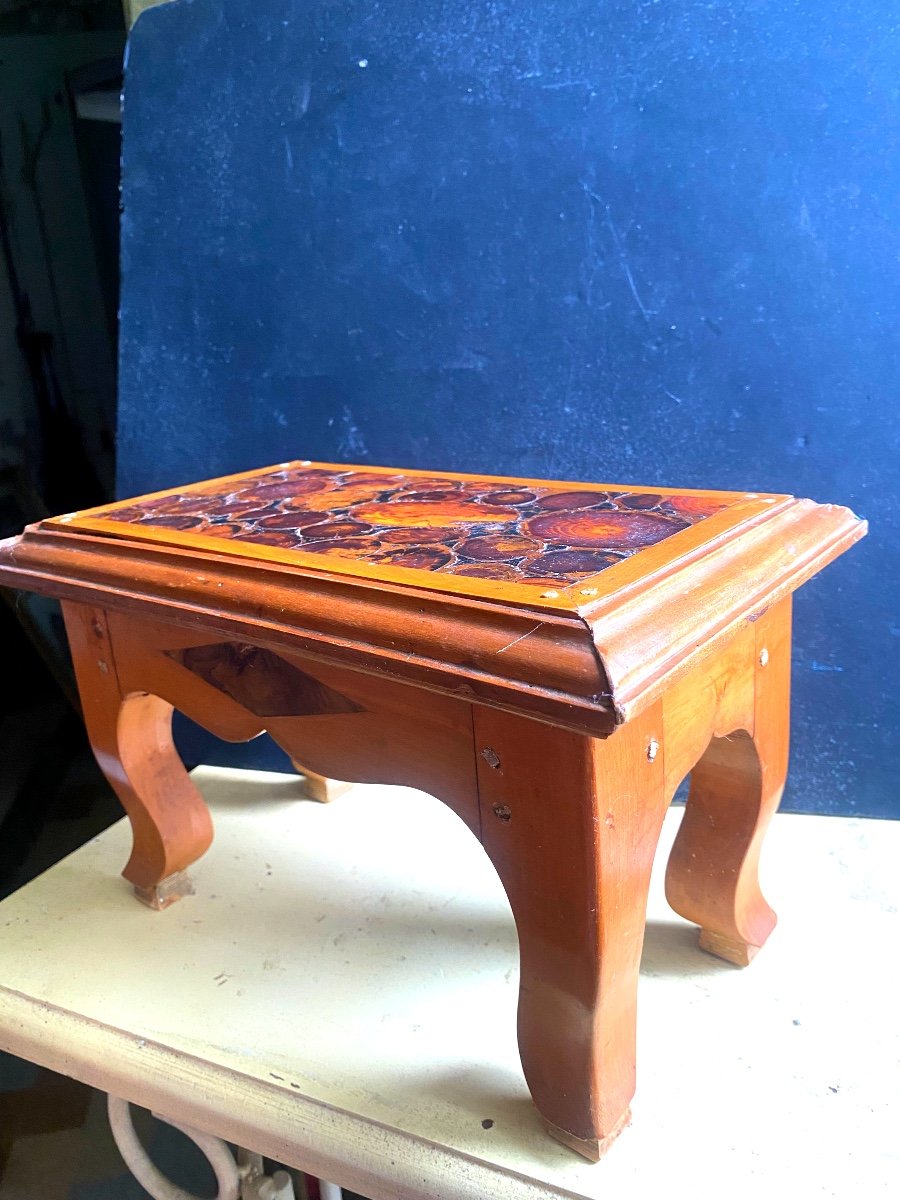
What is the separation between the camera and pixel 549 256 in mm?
989

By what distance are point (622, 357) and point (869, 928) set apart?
0.60 m

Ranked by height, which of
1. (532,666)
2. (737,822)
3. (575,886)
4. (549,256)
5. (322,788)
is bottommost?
(322,788)

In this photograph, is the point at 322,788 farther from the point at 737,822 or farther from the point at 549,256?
the point at 549,256

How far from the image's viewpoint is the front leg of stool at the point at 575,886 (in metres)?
0.57

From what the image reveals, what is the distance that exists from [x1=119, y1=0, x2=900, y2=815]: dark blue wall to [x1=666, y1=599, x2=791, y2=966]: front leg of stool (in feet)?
0.82

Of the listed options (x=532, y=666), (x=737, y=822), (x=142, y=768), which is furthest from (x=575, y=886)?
(x=142, y=768)

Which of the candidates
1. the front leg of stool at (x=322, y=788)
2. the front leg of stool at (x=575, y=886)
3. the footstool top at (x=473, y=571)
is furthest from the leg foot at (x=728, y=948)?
the front leg of stool at (x=322, y=788)

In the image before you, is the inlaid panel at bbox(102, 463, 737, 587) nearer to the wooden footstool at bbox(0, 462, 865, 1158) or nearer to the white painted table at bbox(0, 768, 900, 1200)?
the wooden footstool at bbox(0, 462, 865, 1158)

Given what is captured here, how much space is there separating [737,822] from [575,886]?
0.28 m

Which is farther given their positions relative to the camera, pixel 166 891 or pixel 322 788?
pixel 322 788

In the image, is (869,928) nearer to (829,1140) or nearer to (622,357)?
(829,1140)

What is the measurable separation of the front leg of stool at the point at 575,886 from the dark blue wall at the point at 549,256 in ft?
1.56

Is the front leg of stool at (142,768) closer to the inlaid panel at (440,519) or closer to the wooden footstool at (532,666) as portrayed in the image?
the wooden footstool at (532,666)

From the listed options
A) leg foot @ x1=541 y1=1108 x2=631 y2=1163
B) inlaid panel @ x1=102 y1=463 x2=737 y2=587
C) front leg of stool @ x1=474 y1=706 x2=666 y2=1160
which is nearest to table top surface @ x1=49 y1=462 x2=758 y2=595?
inlaid panel @ x1=102 y1=463 x2=737 y2=587
